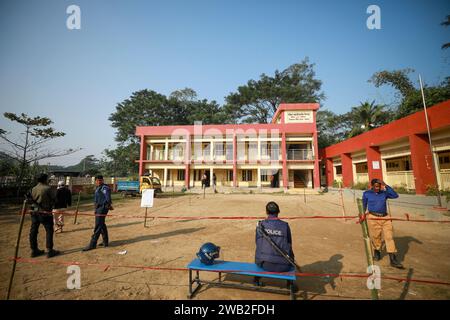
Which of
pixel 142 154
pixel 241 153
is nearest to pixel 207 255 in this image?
pixel 241 153

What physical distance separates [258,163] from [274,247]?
68.4ft

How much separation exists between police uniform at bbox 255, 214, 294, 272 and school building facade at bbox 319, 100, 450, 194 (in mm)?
12193

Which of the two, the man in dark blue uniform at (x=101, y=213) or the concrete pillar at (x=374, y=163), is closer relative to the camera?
the man in dark blue uniform at (x=101, y=213)

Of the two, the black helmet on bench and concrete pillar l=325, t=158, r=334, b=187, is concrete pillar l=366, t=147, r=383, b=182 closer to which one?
concrete pillar l=325, t=158, r=334, b=187

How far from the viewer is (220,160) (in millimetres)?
23844

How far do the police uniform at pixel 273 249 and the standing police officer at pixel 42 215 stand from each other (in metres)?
4.74

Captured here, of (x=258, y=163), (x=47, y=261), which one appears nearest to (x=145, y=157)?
(x=258, y=163)

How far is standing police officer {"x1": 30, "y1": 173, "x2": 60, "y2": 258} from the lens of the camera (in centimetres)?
447

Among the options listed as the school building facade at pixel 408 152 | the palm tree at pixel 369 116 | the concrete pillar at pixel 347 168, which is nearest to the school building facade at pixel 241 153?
the concrete pillar at pixel 347 168

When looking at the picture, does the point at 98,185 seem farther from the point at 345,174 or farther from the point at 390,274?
the point at 345,174

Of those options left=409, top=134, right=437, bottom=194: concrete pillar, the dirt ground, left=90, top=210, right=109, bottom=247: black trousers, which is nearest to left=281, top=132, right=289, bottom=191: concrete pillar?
left=409, top=134, right=437, bottom=194: concrete pillar

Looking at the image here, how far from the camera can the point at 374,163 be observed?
1620 cm

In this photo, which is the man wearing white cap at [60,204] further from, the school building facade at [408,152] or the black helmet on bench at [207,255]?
A: the school building facade at [408,152]

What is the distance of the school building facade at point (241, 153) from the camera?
901 inches
